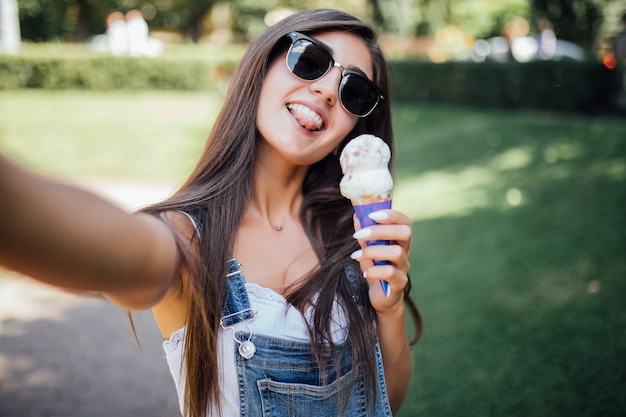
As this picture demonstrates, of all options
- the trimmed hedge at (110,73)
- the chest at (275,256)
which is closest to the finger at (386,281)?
the chest at (275,256)

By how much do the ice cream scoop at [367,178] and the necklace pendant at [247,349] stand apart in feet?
1.52

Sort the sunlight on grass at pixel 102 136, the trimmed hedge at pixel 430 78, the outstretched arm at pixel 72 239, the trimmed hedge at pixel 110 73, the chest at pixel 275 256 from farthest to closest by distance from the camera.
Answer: the trimmed hedge at pixel 110 73, the trimmed hedge at pixel 430 78, the sunlight on grass at pixel 102 136, the chest at pixel 275 256, the outstretched arm at pixel 72 239

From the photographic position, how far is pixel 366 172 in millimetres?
1944

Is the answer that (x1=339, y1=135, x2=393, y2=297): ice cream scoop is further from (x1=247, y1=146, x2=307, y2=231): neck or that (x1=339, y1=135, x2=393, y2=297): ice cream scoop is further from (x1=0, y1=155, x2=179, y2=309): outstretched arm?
(x1=0, y1=155, x2=179, y2=309): outstretched arm

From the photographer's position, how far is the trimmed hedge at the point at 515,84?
12898 millimetres

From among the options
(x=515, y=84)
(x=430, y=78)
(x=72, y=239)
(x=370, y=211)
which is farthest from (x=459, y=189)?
(x=430, y=78)

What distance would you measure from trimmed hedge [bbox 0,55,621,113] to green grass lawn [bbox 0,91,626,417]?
108 centimetres

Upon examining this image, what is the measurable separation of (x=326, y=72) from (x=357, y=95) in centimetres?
15

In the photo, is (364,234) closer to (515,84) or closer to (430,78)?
(515,84)

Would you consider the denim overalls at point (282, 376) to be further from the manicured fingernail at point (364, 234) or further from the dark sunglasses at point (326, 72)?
the dark sunglasses at point (326, 72)

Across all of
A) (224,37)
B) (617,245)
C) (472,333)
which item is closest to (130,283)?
(472,333)

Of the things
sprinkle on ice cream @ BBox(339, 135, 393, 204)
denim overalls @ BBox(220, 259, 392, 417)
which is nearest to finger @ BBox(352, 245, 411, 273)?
sprinkle on ice cream @ BBox(339, 135, 393, 204)

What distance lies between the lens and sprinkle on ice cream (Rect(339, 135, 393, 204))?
6.23ft

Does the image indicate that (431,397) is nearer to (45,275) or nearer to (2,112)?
(45,275)
